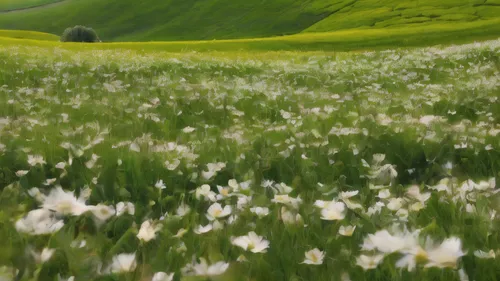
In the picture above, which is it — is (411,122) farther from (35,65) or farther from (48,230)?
(35,65)

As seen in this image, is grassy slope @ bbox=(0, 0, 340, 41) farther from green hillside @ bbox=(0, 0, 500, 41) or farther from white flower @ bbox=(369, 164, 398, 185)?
white flower @ bbox=(369, 164, 398, 185)

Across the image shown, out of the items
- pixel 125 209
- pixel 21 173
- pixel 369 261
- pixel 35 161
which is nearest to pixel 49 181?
pixel 21 173

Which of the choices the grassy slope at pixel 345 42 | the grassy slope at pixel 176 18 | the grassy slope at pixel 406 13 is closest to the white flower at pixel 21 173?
the grassy slope at pixel 345 42

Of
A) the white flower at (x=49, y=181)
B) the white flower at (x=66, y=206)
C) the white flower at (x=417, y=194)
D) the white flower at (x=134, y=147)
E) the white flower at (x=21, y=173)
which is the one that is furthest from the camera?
the white flower at (x=134, y=147)

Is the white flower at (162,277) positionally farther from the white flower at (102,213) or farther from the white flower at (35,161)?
the white flower at (35,161)

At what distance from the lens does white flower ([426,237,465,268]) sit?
7.20ft

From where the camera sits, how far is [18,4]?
176125mm

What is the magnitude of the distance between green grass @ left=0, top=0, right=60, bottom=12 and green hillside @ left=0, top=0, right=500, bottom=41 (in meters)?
0.35

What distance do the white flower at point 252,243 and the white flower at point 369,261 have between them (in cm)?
48

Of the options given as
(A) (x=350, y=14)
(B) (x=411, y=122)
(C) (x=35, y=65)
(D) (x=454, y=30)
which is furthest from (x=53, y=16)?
(B) (x=411, y=122)

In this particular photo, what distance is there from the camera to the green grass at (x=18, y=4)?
17288 centimetres

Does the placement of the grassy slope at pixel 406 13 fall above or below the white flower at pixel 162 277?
below

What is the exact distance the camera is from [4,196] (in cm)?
370

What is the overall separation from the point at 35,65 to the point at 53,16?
6508 inches
